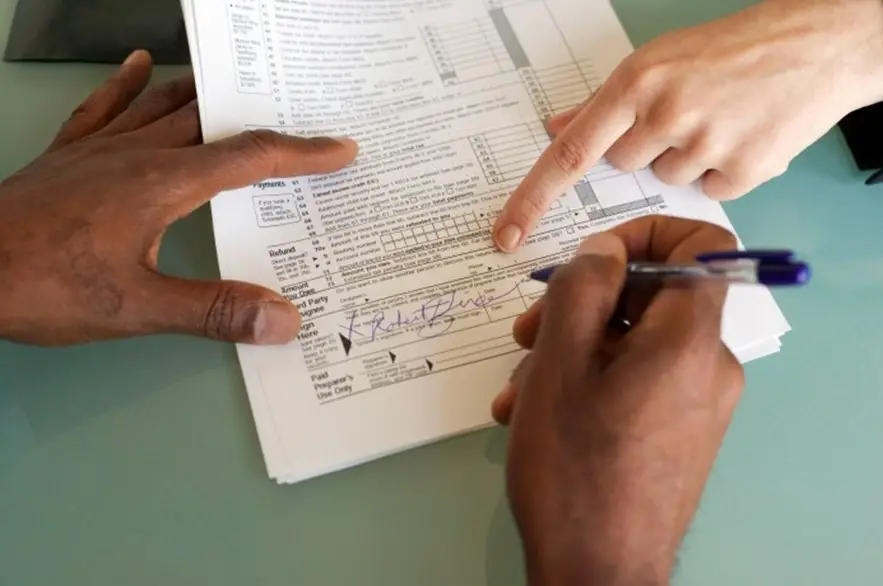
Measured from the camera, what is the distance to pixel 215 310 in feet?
1.97

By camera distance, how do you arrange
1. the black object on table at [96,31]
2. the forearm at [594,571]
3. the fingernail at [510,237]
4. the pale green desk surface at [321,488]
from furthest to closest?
the black object on table at [96,31] < the fingernail at [510,237] < the pale green desk surface at [321,488] < the forearm at [594,571]

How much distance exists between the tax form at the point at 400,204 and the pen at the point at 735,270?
5.8 inches

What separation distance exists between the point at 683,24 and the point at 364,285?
456 millimetres

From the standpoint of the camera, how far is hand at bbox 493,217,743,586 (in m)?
0.45

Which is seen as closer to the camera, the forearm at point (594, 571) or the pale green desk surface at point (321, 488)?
the forearm at point (594, 571)

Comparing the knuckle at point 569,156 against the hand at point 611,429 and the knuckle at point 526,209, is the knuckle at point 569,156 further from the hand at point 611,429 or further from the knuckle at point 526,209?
the hand at point 611,429

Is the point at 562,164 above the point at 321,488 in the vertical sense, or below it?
above

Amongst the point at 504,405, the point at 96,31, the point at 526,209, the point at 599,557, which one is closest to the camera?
the point at 599,557

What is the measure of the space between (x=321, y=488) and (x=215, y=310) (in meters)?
0.15

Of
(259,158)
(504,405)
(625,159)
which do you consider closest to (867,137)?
(625,159)

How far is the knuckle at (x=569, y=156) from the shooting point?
26.8 inches

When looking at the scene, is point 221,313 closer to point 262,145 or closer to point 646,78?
point 262,145

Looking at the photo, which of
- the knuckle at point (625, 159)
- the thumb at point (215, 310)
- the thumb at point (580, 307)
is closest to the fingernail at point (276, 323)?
the thumb at point (215, 310)

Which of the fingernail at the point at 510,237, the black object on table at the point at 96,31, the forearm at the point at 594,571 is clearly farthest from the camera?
the black object on table at the point at 96,31
